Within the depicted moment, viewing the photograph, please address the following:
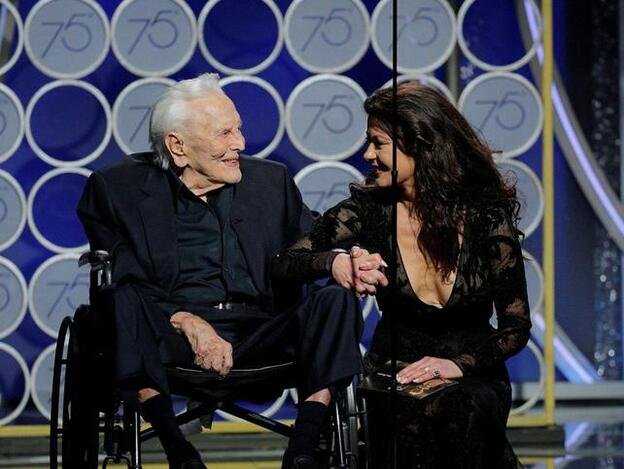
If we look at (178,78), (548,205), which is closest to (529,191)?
(548,205)

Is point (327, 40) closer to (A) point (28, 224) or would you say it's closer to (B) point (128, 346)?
(A) point (28, 224)

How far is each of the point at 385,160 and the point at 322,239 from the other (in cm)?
28

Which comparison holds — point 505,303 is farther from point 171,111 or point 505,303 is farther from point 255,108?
point 255,108

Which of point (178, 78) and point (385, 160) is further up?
point (178, 78)

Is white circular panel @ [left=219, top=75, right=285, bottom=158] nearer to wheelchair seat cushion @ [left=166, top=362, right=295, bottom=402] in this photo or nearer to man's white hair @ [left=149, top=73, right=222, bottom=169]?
man's white hair @ [left=149, top=73, right=222, bottom=169]

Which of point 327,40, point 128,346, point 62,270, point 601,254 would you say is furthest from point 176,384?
point 601,254

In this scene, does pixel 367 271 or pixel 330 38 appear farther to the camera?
pixel 330 38

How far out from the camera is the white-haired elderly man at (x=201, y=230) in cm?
373

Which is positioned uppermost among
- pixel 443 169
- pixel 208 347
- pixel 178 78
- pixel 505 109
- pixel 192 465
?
pixel 178 78

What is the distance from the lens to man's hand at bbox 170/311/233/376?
12.0 feet

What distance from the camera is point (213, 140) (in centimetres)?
402

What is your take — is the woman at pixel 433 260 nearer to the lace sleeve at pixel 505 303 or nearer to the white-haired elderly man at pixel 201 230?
the lace sleeve at pixel 505 303

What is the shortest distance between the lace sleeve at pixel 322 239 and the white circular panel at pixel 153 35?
1.60 m

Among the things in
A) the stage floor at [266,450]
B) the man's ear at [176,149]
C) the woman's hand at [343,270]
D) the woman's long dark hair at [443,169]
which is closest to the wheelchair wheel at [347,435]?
the woman's hand at [343,270]
